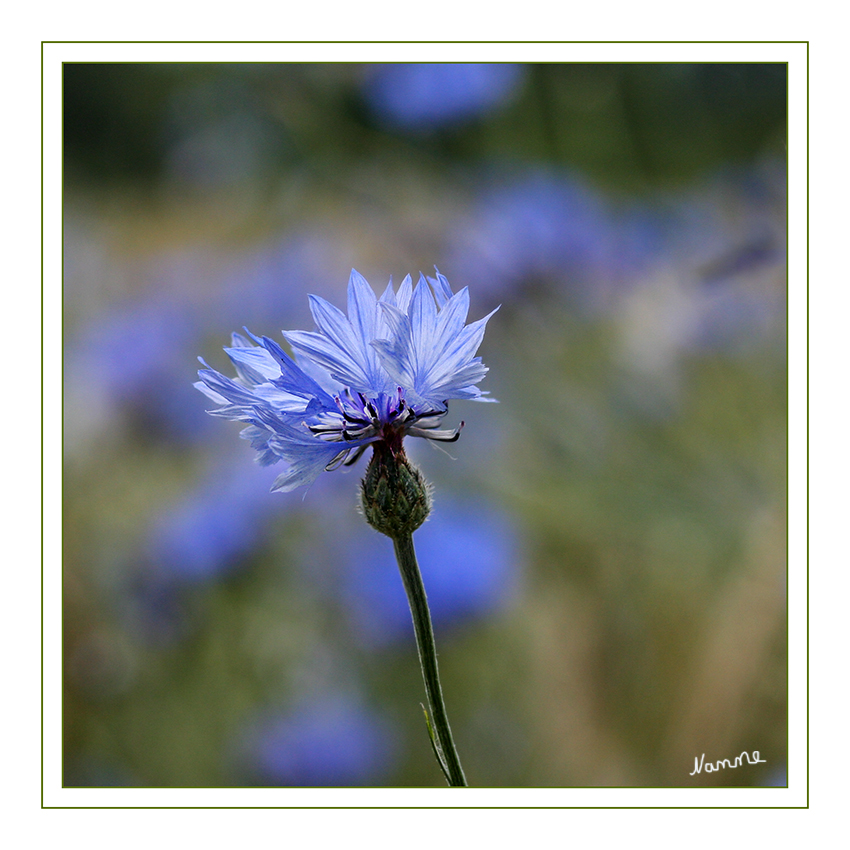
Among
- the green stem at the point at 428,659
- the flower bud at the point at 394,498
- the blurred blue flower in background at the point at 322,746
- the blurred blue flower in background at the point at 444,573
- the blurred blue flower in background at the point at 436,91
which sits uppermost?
the blurred blue flower in background at the point at 436,91

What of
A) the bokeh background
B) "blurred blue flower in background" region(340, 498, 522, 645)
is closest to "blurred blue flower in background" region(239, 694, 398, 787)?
the bokeh background

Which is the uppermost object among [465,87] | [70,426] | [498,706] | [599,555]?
[465,87]

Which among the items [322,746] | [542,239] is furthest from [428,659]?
[542,239]

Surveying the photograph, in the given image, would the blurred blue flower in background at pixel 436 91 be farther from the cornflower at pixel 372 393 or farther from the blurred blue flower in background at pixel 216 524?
the blurred blue flower in background at pixel 216 524

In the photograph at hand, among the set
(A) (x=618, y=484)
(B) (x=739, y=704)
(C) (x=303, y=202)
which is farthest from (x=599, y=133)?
(B) (x=739, y=704)

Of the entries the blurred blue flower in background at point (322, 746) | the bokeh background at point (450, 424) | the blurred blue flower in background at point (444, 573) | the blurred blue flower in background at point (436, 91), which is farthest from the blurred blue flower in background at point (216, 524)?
the blurred blue flower in background at point (436, 91)
